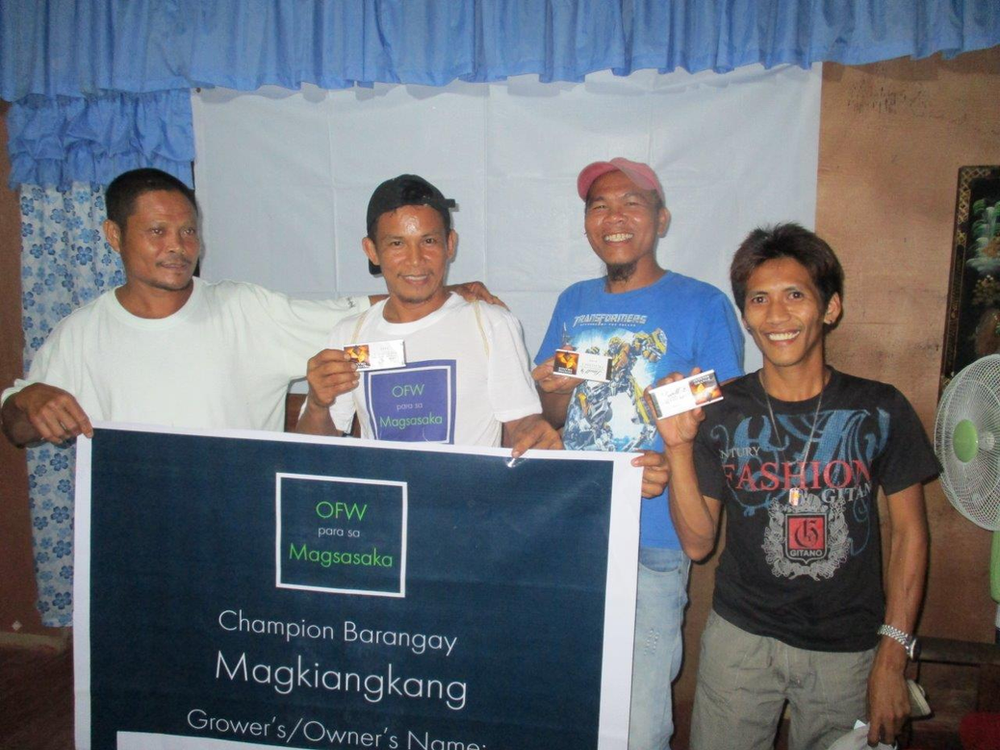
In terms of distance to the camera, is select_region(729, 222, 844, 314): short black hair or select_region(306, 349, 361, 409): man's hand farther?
select_region(306, 349, 361, 409): man's hand

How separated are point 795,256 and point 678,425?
59 cm

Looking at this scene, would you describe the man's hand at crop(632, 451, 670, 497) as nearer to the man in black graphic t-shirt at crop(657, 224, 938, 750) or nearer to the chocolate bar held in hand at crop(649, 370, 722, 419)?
the man in black graphic t-shirt at crop(657, 224, 938, 750)

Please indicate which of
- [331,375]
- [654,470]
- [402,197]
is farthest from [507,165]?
[654,470]

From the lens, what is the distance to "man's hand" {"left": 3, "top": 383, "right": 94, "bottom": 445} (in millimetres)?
1883

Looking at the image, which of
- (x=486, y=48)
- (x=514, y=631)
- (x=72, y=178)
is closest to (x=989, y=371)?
(x=514, y=631)

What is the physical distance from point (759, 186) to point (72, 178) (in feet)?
10.7

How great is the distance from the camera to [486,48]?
8.85 ft

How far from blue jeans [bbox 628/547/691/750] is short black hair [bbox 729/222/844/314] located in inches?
32.3

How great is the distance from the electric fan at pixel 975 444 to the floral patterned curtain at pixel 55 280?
3664 millimetres

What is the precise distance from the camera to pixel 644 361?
198 centimetres

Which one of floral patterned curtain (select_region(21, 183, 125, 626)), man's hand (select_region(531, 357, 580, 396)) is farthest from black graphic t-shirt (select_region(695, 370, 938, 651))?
floral patterned curtain (select_region(21, 183, 125, 626))

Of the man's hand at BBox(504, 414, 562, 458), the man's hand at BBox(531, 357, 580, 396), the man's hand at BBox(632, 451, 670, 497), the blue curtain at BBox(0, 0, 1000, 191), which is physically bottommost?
the man's hand at BBox(632, 451, 670, 497)

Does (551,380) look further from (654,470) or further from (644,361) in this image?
(654,470)

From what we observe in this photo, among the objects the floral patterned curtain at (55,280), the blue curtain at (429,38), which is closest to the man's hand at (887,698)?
the blue curtain at (429,38)
